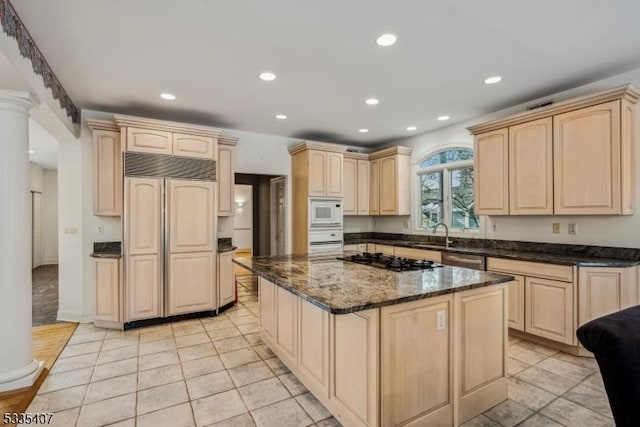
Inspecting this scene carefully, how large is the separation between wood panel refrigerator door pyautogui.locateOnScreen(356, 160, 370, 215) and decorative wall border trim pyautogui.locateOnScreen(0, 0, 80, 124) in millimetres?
4257

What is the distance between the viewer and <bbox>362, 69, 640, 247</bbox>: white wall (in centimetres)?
303

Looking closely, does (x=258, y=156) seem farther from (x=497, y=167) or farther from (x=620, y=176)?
(x=620, y=176)

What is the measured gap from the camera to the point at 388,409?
5.57ft

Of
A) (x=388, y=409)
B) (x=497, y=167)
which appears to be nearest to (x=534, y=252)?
(x=497, y=167)

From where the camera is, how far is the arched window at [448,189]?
463cm

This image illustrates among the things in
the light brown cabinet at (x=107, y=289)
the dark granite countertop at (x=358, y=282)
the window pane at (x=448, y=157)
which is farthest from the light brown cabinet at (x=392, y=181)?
the light brown cabinet at (x=107, y=289)

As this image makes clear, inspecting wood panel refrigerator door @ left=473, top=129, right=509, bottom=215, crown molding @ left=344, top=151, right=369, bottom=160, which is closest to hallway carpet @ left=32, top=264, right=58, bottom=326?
crown molding @ left=344, top=151, right=369, bottom=160

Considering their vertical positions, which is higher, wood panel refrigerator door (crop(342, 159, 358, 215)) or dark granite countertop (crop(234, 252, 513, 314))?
wood panel refrigerator door (crop(342, 159, 358, 215))

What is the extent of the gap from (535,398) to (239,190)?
28.8 ft

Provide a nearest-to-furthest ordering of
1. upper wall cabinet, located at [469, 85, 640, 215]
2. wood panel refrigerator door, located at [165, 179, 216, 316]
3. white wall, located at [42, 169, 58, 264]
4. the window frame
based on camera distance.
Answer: upper wall cabinet, located at [469, 85, 640, 215]
wood panel refrigerator door, located at [165, 179, 216, 316]
the window frame
white wall, located at [42, 169, 58, 264]

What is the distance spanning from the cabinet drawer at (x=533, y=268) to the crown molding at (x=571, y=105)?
1579 millimetres

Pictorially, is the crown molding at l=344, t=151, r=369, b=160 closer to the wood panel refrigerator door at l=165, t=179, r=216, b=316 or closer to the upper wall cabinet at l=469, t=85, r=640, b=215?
the upper wall cabinet at l=469, t=85, r=640, b=215

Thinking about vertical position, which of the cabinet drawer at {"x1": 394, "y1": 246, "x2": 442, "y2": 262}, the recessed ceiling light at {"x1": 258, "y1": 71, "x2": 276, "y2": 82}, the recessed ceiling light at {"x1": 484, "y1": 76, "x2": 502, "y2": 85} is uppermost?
the recessed ceiling light at {"x1": 258, "y1": 71, "x2": 276, "y2": 82}

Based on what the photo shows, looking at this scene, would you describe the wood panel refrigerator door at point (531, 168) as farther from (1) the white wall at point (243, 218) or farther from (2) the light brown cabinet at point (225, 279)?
(1) the white wall at point (243, 218)
